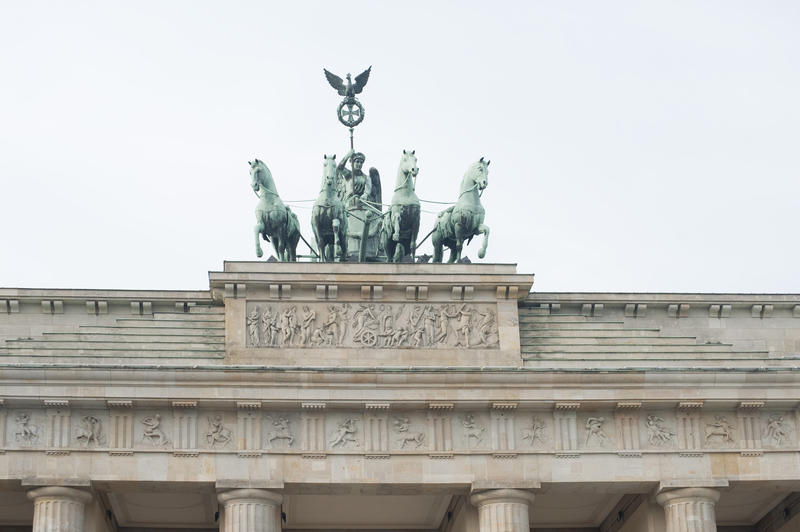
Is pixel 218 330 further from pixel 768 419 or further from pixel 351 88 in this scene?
pixel 768 419

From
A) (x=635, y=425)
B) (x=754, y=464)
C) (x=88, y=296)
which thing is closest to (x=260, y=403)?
(x=88, y=296)

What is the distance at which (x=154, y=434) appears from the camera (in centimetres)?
3488

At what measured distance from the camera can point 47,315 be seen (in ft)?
120

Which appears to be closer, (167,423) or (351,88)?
(167,423)

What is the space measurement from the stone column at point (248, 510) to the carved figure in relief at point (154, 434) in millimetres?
1703

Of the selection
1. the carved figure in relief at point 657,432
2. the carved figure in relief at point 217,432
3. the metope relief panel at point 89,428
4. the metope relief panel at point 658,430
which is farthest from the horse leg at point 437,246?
the metope relief panel at point 89,428

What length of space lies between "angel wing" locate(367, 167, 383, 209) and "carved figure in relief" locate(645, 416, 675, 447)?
11.0 meters

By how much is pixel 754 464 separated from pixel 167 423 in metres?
12.8

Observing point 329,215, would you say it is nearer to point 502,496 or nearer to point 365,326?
point 365,326

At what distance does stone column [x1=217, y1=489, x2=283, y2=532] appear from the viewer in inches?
1357

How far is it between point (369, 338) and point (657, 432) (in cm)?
665

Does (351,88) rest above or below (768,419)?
above

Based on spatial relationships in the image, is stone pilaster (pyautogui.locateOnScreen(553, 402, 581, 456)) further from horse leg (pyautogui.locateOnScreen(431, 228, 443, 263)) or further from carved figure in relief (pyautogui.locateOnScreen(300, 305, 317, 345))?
carved figure in relief (pyautogui.locateOnScreen(300, 305, 317, 345))

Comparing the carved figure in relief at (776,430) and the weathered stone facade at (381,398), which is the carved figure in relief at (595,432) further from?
the carved figure in relief at (776,430)
